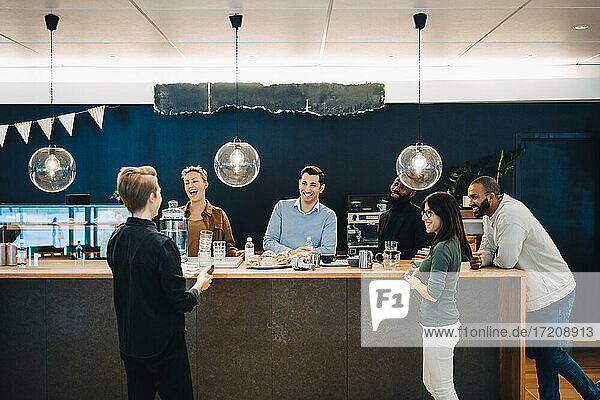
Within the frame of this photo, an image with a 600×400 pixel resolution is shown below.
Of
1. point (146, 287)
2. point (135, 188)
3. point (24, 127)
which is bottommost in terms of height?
point (146, 287)

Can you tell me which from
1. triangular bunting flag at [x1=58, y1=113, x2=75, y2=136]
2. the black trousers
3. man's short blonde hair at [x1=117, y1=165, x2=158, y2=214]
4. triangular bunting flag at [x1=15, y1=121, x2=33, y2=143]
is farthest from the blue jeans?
triangular bunting flag at [x1=15, y1=121, x2=33, y2=143]

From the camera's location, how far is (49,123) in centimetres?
779

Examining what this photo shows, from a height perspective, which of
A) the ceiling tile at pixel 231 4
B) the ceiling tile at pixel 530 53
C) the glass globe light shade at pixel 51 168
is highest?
the ceiling tile at pixel 530 53

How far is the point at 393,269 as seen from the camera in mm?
4715

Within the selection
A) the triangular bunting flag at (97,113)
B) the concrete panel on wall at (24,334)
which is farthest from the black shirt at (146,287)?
the triangular bunting flag at (97,113)

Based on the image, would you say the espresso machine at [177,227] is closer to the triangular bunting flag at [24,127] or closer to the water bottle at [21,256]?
the water bottle at [21,256]

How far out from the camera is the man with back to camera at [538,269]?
14.8 ft

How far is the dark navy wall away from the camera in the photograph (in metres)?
7.84

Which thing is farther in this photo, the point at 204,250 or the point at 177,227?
the point at 177,227

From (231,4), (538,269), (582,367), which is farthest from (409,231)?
(231,4)

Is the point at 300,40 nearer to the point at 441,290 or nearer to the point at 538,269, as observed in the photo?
the point at 538,269

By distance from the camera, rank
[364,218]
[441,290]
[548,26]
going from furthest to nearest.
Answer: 1. [364,218]
2. [548,26]
3. [441,290]

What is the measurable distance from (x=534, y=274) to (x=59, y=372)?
11.2 ft

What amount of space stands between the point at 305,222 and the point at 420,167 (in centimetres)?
134
